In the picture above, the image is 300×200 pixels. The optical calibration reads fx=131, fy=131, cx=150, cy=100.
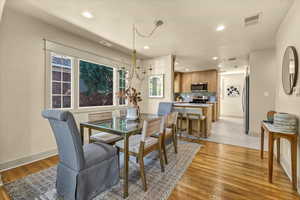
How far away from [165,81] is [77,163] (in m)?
3.64

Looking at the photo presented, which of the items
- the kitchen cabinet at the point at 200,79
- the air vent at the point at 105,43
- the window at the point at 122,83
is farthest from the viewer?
the kitchen cabinet at the point at 200,79

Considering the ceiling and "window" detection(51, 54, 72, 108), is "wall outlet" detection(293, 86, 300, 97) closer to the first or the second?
the ceiling

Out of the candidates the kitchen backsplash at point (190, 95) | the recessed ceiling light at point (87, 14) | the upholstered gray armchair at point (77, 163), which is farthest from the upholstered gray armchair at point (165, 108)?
the kitchen backsplash at point (190, 95)

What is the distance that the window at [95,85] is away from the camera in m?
3.26

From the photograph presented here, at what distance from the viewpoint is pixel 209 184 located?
1.78 m

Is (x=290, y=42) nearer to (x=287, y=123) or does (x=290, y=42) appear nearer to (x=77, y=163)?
(x=287, y=123)

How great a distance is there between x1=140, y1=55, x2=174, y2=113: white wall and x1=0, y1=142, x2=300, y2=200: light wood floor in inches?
91.2

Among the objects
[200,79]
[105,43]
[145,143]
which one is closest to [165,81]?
[105,43]

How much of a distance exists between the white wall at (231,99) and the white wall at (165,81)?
4936 millimetres

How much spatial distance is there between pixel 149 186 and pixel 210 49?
3.75m

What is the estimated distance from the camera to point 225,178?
6.23ft

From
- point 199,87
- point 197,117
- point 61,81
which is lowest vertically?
point 197,117

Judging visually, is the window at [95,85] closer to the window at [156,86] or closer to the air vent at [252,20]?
the window at [156,86]

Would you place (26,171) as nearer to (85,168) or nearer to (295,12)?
(85,168)
